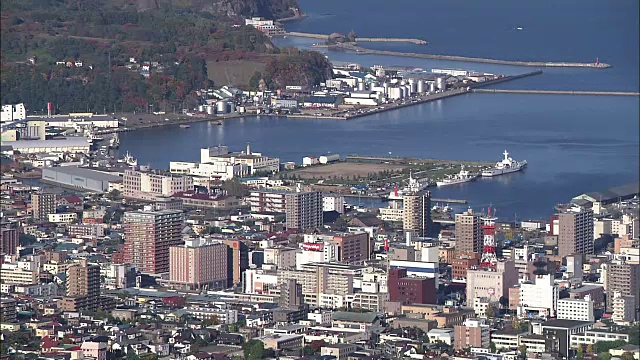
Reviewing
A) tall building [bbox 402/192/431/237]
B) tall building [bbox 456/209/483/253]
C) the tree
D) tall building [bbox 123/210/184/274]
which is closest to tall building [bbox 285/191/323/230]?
tall building [bbox 402/192/431/237]

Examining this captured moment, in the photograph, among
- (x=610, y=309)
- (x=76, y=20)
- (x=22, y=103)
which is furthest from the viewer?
(x=76, y=20)

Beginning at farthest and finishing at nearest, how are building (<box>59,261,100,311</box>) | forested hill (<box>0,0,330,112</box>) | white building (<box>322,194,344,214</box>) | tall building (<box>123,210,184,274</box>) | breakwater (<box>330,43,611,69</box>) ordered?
breakwater (<box>330,43,611,69</box>) < forested hill (<box>0,0,330,112</box>) < white building (<box>322,194,344,214</box>) < tall building (<box>123,210,184,274</box>) < building (<box>59,261,100,311</box>)

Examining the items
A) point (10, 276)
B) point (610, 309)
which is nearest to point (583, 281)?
point (610, 309)

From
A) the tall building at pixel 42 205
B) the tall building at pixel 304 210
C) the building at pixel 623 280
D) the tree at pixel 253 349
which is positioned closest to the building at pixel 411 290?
the building at pixel 623 280

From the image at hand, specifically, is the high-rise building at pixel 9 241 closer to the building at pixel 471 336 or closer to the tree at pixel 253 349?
the tree at pixel 253 349

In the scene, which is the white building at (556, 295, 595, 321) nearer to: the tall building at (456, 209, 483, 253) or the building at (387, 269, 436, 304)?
the building at (387, 269, 436, 304)

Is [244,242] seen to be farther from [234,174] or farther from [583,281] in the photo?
[234,174]
